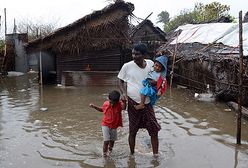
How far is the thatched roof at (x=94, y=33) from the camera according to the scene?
571 inches

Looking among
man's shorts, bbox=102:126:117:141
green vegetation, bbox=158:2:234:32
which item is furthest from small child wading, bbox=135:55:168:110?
green vegetation, bbox=158:2:234:32

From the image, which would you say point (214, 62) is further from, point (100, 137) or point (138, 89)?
point (138, 89)

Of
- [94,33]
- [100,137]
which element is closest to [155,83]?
[100,137]

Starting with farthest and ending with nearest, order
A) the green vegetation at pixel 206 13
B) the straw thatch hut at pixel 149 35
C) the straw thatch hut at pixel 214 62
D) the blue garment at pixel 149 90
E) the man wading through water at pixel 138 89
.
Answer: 1. the green vegetation at pixel 206 13
2. the straw thatch hut at pixel 149 35
3. the straw thatch hut at pixel 214 62
4. the man wading through water at pixel 138 89
5. the blue garment at pixel 149 90

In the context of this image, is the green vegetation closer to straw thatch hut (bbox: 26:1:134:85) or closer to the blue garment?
straw thatch hut (bbox: 26:1:134:85)

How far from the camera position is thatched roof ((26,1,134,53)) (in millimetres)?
14492

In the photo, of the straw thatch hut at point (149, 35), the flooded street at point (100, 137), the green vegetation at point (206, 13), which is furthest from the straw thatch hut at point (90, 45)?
the green vegetation at point (206, 13)

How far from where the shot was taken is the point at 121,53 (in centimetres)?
1565

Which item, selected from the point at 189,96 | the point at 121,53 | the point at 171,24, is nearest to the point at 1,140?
the point at 189,96

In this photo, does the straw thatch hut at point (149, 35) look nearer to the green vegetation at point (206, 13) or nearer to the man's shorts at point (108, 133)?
the green vegetation at point (206, 13)

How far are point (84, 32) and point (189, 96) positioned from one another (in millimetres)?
5597

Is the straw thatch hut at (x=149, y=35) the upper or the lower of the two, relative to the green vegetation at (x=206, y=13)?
lower

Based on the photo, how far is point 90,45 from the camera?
1491 centimetres

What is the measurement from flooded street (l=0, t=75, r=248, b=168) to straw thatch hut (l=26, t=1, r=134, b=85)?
440cm
